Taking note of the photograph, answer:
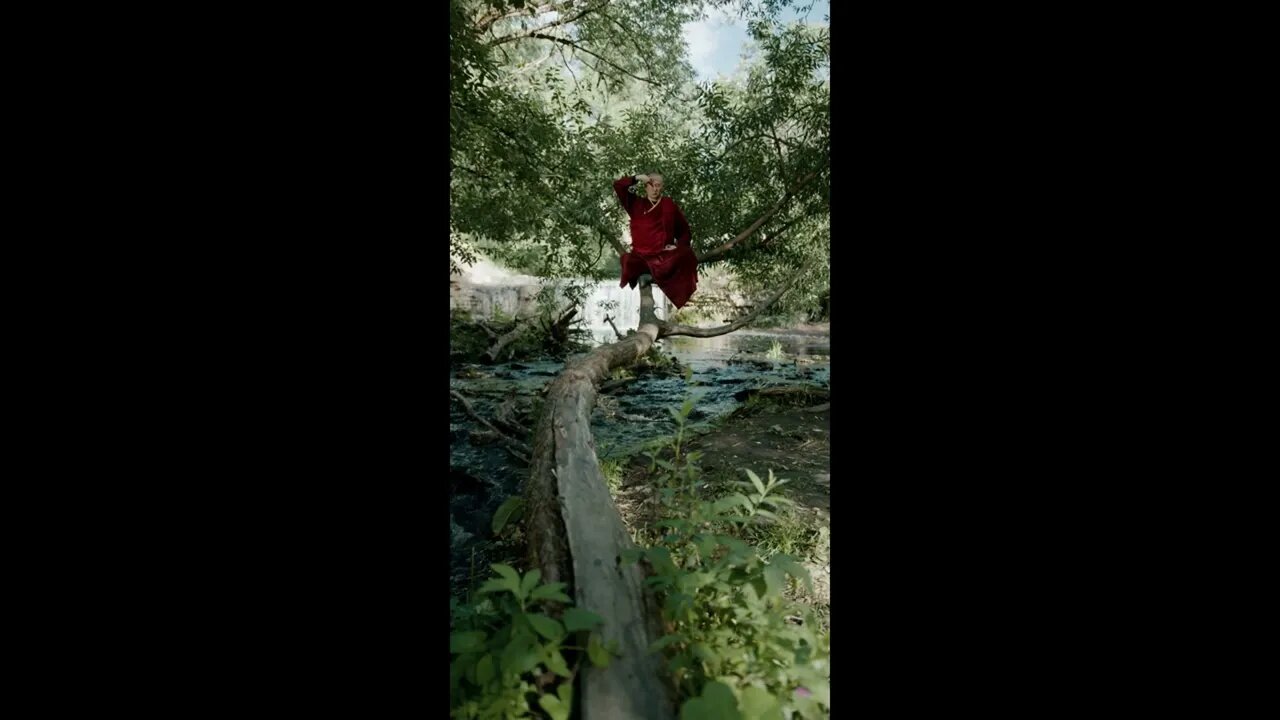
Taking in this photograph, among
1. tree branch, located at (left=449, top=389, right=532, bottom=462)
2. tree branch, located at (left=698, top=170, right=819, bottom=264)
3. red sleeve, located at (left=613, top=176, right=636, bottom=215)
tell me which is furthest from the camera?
tree branch, located at (left=698, top=170, right=819, bottom=264)

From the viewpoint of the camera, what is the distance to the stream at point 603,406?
8.27ft

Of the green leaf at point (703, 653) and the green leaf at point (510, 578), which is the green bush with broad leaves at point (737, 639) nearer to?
the green leaf at point (703, 653)

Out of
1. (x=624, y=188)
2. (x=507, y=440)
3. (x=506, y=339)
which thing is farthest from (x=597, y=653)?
(x=506, y=339)

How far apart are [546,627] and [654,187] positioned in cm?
305

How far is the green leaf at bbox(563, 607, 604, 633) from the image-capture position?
111cm

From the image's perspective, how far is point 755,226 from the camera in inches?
233

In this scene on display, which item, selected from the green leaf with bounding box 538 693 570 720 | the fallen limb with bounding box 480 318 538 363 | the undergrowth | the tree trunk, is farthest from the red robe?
the fallen limb with bounding box 480 318 538 363

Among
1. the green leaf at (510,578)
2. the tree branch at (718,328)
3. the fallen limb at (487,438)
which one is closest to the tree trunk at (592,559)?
the green leaf at (510,578)

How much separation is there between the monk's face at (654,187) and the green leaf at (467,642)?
9.76 ft

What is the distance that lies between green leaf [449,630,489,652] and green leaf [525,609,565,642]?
11 centimetres

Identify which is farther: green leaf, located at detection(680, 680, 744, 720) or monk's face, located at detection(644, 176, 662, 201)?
monk's face, located at detection(644, 176, 662, 201)

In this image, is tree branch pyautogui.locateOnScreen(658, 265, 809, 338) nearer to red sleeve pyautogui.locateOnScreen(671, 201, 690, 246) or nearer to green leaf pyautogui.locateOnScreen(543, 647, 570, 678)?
red sleeve pyautogui.locateOnScreen(671, 201, 690, 246)
